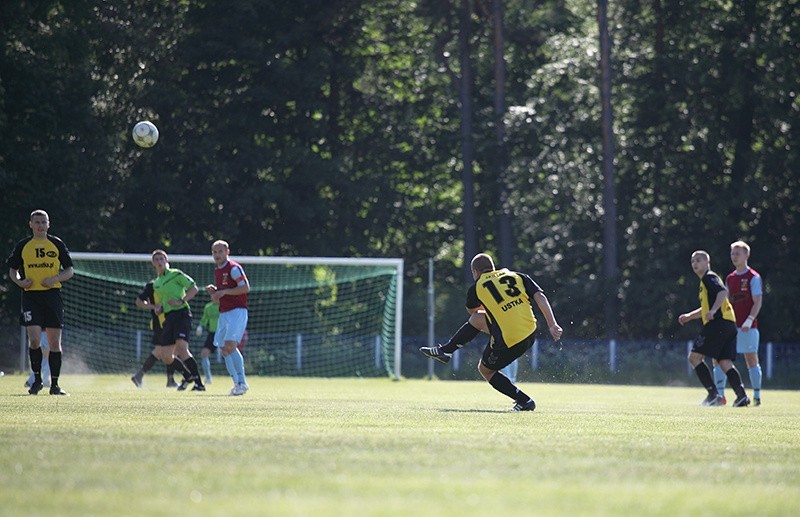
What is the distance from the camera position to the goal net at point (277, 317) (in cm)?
3038

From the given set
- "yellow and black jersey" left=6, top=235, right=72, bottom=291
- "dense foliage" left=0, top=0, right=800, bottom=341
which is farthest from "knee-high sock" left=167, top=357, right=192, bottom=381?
"dense foliage" left=0, top=0, right=800, bottom=341

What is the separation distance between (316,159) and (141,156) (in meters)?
5.30

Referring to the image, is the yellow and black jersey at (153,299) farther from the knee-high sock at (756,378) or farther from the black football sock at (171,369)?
the knee-high sock at (756,378)

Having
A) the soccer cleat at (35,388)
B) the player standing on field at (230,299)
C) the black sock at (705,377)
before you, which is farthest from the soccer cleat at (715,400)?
the soccer cleat at (35,388)

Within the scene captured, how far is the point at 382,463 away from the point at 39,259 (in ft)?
28.3

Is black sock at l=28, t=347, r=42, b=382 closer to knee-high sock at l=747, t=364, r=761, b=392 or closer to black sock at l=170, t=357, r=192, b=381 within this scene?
black sock at l=170, t=357, r=192, b=381

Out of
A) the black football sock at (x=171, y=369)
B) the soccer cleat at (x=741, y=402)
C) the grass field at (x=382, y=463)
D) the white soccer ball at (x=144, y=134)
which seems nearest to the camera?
the grass field at (x=382, y=463)

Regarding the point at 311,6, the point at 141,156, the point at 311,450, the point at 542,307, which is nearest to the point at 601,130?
the point at 311,6

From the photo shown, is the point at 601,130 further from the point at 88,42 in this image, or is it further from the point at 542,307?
the point at 542,307

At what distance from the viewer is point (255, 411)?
40.4ft

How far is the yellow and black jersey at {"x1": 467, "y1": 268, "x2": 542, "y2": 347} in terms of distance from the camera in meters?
13.4

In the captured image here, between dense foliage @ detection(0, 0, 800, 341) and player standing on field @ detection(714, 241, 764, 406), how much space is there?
20.2 m

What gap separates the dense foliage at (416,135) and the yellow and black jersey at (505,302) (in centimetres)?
2396

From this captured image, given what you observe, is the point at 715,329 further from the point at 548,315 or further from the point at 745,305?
the point at 548,315
